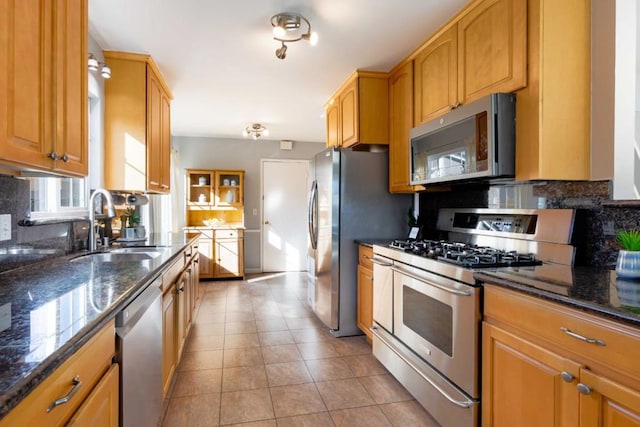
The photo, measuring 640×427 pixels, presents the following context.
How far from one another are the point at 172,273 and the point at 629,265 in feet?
7.65

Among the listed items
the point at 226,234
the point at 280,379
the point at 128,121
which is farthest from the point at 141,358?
the point at 226,234

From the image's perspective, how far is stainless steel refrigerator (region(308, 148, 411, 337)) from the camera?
3193 millimetres

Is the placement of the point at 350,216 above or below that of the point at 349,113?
below

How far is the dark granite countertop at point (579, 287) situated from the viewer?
104cm

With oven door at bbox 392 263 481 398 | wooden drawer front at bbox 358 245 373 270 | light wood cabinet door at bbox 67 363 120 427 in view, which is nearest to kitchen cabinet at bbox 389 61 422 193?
wooden drawer front at bbox 358 245 373 270

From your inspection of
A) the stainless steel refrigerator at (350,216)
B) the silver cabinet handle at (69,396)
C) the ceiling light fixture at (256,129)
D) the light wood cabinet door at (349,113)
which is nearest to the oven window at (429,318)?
the stainless steel refrigerator at (350,216)

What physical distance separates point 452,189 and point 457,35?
1073 millimetres

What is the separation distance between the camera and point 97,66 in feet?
7.33

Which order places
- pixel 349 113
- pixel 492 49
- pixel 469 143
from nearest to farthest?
pixel 492 49 → pixel 469 143 → pixel 349 113

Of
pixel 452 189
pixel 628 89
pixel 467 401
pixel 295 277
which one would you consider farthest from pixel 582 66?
pixel 295 277

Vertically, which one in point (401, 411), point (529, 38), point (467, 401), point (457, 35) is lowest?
point (401, 411)

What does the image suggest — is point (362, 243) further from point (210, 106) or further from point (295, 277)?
point (295, 277)

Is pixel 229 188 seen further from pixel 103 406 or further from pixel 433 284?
pixel 103 406

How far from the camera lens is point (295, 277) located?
588 centimetres
